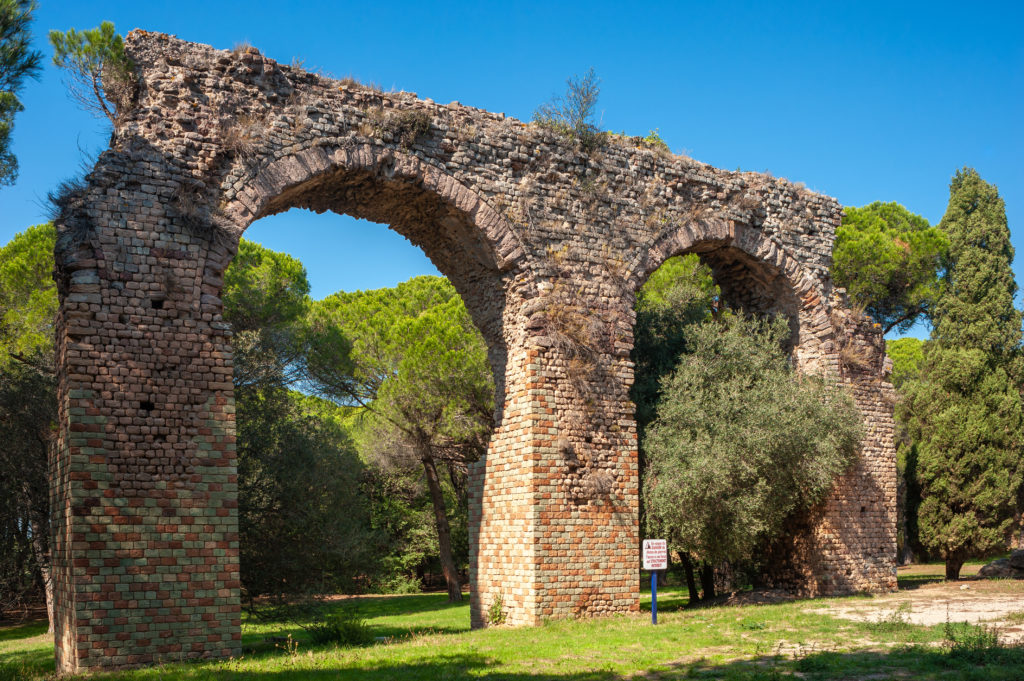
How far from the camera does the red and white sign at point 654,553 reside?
10938 millimetres

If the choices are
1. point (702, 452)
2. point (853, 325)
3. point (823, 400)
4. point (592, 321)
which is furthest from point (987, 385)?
point (592, 321)

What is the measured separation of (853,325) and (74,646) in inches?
501

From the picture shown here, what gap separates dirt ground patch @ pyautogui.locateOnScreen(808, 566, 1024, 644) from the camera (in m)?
9.52

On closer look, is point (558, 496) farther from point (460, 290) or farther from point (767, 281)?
point (767, 281)

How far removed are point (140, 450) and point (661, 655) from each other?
18.8 feet

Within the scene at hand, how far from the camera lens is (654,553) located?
1103cm

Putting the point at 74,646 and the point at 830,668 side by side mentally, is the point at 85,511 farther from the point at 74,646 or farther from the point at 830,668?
the point at 830,668

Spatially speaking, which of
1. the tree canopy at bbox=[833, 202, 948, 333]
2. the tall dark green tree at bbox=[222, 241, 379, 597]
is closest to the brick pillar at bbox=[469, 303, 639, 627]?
the tall dark green tree at bbox=[222, 241, 379, 597]

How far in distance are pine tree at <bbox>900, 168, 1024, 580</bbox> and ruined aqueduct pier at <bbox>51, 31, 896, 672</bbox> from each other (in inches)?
89.3

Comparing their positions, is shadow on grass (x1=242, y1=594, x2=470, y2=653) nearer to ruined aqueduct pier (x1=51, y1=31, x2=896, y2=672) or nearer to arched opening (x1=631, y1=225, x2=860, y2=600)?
ruined aqueduct pier (x1=51, y1=31, x2=896, y2=672)

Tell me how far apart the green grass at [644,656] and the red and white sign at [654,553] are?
733 millimetres

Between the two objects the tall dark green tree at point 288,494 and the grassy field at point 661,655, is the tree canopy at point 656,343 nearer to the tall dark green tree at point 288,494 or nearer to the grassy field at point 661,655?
the grassy field at point 661,655

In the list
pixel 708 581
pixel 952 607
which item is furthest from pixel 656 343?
pixel 952 607

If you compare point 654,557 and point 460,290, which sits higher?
point 460,290
